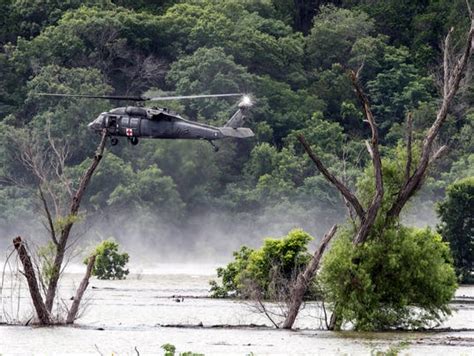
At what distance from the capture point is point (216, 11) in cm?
14425

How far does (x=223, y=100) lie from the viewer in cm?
12900

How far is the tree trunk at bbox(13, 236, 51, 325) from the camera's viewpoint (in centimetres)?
4619

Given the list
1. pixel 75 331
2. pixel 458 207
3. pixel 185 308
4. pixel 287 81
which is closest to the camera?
pixel 75 331

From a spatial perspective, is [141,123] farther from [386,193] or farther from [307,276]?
[307,276]

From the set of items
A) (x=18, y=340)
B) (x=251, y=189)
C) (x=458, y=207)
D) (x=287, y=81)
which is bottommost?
(x=18, y=340)

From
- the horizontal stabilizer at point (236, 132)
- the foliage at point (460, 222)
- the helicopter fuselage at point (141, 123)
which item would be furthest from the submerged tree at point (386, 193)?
the foliage at point (460, 222)

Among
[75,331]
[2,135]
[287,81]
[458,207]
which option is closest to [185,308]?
[75,331]

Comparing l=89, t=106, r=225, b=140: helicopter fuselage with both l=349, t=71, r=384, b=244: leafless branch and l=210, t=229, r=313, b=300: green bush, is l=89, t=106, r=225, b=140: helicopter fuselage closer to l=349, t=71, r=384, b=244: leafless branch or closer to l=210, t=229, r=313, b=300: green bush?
l=210, t=229, r=313, b=300: green bush

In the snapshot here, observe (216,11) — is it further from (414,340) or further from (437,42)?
(414,340)

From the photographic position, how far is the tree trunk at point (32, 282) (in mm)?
46188

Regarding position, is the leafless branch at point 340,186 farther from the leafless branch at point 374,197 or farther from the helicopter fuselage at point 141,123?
the helicopter fuselage at point 141,123

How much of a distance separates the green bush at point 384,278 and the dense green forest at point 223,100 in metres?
58.0

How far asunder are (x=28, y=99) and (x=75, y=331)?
82.4 metres

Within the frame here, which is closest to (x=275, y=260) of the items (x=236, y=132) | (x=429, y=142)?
(x=236, y=132)
